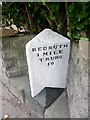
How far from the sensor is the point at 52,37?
6.38 ft

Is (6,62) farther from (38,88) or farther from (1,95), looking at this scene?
(38,88)

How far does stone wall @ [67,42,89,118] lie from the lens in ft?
5.42

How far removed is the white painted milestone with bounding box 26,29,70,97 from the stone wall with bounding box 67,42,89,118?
8cm

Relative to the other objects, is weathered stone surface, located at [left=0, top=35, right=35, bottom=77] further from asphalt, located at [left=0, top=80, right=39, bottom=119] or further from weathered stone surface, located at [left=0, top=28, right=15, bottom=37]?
asphalt, located at [left=0, top=80, right=39, bottom=119]

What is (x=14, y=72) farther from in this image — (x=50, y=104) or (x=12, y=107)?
(x=50, y=104)

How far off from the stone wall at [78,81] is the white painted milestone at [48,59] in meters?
0.08

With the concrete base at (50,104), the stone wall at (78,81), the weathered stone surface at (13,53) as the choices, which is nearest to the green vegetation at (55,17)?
the stone wall at (78,81)

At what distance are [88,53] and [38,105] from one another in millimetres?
1083

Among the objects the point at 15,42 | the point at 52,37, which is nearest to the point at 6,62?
the point at 15,42

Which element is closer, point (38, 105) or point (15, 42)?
point (38, 105)

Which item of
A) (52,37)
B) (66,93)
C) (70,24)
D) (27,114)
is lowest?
(27,114)

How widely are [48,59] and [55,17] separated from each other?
42 centimetres

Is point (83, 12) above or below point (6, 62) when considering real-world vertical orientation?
above

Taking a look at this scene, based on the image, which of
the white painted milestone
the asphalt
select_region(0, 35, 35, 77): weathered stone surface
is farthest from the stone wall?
select_region(0, 35, 35, 77): weathered stone surface
